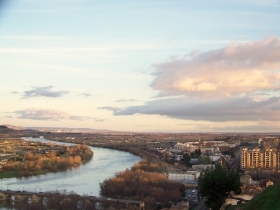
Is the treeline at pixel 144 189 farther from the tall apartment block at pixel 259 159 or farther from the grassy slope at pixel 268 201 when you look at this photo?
the tall apartment block at pixel 259 159

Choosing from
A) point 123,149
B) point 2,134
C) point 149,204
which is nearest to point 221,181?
point 149,204

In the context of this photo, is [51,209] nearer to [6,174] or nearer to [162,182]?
[162,182]

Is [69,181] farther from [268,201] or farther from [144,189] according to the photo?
[268,201]

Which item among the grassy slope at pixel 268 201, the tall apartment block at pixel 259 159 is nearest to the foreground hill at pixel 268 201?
the grassy slope at pixel 268 201

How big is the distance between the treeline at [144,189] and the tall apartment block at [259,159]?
14.8 feet

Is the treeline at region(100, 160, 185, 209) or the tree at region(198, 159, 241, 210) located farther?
the treeline at region(100, 160, 185, 209)

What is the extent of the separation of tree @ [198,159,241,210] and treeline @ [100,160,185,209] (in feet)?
10.3

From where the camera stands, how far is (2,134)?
3450 cm

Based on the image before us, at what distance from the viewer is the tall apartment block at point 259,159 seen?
43.5 feet

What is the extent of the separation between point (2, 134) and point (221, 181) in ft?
108

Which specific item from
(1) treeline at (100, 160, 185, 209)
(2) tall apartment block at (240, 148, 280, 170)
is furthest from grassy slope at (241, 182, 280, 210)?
(2) tall apartment block at (240, 148, 280, 170)

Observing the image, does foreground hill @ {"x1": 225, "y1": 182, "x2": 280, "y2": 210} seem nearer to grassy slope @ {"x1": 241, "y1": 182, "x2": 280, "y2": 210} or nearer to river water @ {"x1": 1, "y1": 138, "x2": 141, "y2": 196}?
grassy slope @ {"x1": 241, "y1": 182, "x2": 280, "y2": 210}

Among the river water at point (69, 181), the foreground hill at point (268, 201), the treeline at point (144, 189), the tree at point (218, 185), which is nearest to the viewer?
the foreground hill at point (268, 201)

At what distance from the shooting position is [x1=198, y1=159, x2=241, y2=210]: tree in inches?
176
